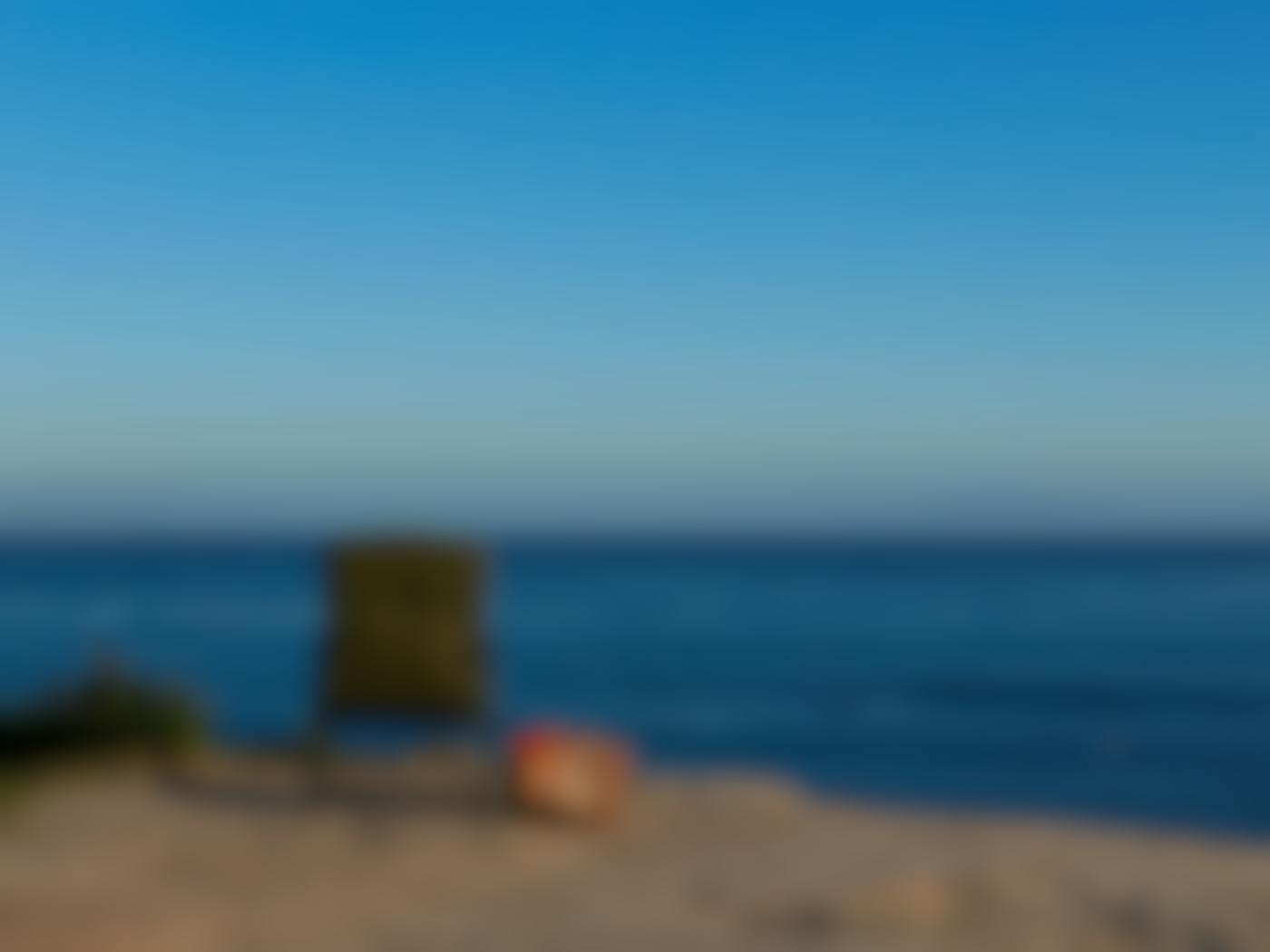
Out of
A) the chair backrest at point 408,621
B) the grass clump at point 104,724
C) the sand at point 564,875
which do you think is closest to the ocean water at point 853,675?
the chair backrest at point 408,621

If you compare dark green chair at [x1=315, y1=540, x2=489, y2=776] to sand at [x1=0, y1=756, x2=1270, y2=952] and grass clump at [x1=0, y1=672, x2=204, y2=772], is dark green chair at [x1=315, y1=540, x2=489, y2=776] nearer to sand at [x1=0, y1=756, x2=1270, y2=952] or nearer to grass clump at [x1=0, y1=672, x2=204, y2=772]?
sand at [x1=0, y1=756, x2=1270, y2=952]

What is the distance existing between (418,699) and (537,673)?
17241mm

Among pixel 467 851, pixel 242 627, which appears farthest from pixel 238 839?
pixel 242 627

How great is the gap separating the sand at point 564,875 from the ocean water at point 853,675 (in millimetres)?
1244

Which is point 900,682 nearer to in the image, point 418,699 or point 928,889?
point 418,699

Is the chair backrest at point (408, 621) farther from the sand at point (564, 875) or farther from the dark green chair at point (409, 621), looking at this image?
the sand at point (564, 875)

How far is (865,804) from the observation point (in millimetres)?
8938

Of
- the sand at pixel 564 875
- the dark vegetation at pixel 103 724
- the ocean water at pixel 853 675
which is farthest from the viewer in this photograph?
the ocean water at pixel 853 675

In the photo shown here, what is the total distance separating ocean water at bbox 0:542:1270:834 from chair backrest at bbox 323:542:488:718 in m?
0.22

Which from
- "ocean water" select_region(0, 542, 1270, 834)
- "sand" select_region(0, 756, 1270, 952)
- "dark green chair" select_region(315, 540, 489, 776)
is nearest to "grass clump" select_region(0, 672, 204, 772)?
"ocean water" select_region(0, 542, 1270, 834)

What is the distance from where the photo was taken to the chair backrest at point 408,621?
871cm

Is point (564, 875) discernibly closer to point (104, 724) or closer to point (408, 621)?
point (408, 621)

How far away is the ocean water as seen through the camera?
1463cm

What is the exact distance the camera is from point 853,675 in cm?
2561
